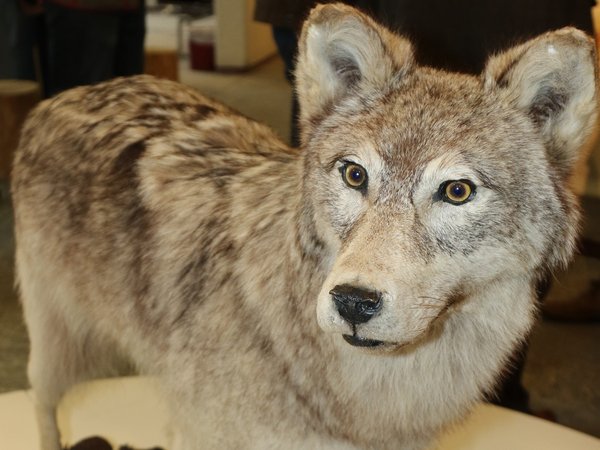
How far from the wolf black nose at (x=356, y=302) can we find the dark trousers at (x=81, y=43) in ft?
9.19

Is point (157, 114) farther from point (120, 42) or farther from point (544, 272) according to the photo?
point (120, 42)

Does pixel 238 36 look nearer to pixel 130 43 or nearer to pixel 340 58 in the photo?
pixel 130 43

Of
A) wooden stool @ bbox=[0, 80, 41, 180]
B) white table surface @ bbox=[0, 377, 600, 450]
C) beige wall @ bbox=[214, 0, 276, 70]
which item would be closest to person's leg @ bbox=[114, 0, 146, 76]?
wooden stool @ bbox=[0, 80, 41, 180]

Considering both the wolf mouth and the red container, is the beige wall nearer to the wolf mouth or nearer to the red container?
the red container

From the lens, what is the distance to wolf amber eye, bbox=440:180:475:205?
1452 mm

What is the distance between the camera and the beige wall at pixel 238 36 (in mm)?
8773

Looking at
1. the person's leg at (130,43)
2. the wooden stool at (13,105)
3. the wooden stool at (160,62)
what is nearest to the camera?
the person's leg at (130,43)

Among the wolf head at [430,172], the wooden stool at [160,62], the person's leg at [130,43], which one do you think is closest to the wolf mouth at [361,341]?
the wolf head at [430,172]

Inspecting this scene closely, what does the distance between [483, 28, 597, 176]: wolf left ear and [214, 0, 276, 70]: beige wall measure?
749 cm

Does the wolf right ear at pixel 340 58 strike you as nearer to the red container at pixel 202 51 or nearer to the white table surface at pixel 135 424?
the white table surface at pixel 135 424

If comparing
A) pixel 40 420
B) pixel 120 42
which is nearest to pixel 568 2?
pixel 40 420

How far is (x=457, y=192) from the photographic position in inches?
57.3

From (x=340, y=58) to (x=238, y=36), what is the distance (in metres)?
7.52

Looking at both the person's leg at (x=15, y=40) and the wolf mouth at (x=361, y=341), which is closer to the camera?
the wolf mouth at (x=361, y=341)
